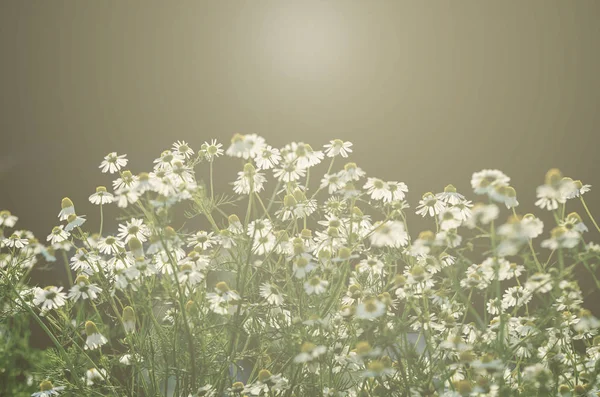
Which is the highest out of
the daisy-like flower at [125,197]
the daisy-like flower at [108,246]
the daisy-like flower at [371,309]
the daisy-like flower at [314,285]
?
the daisy-like flower at [108,246]

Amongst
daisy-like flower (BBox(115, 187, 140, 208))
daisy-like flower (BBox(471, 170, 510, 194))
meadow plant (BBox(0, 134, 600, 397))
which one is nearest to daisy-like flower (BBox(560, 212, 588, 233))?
meadow plant (BBox(0, 134, 600, 397))

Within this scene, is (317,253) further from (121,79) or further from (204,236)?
(121,79)

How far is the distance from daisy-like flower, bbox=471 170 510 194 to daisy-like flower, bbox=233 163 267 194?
0.44 m

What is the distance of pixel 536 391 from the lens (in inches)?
41.9

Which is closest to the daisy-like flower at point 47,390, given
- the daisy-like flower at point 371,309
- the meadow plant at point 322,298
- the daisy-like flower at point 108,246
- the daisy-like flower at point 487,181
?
the meadow plant at point 322,298

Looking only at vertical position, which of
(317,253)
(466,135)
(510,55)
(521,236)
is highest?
(510,55)

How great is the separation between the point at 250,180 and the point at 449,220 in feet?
1.34

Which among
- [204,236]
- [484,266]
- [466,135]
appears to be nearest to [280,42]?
[466,135]

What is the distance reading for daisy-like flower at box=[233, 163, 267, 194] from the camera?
1243mm

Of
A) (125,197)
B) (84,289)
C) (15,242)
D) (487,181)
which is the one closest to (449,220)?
(487,181)

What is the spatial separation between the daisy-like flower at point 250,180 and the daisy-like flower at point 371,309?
34 centimetres

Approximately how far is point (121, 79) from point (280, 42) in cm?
153

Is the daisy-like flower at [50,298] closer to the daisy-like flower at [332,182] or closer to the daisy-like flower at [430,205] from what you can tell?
the daisy-like flower at [332,182]

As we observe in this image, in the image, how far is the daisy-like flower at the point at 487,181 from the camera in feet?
3.41
